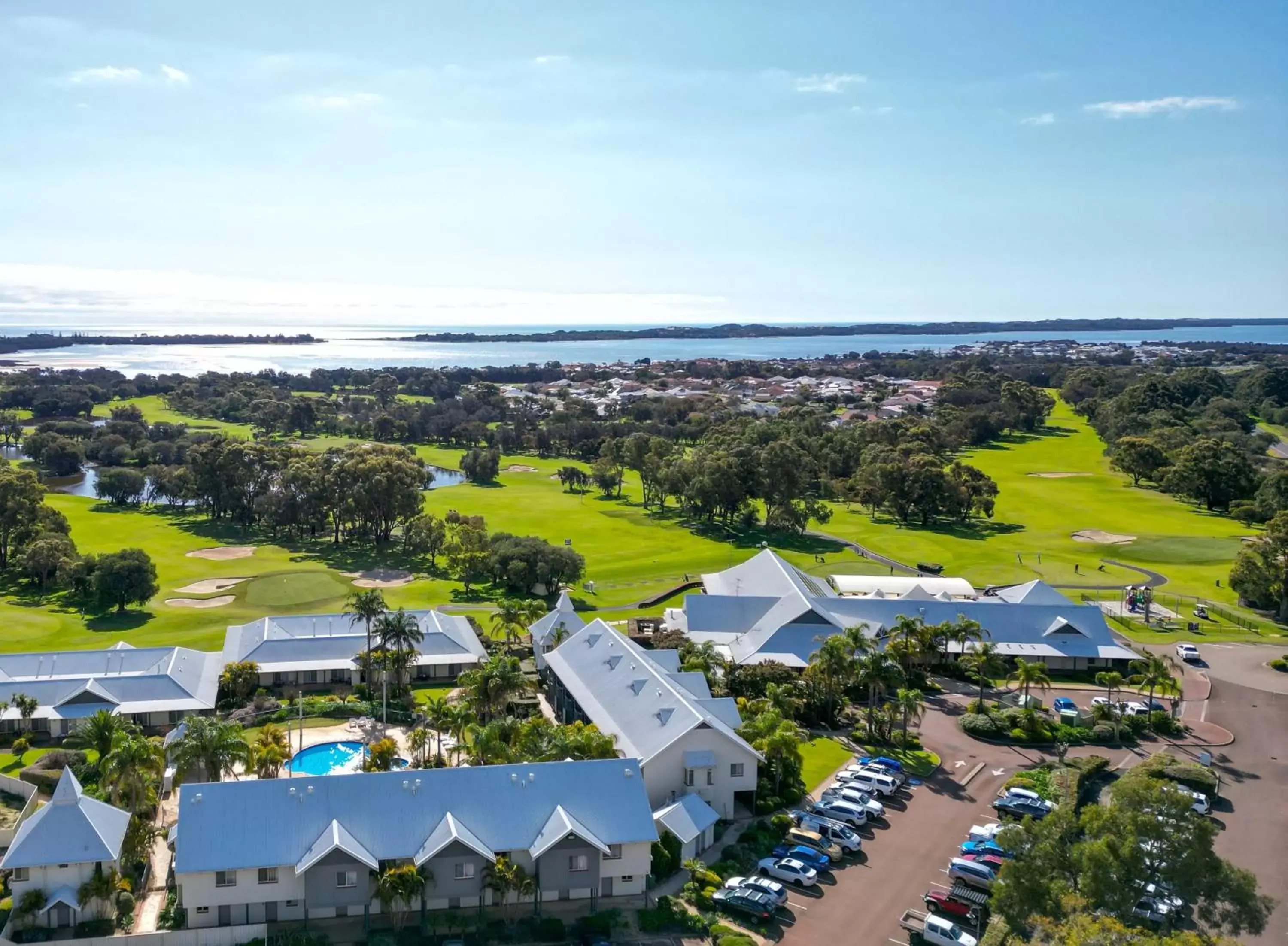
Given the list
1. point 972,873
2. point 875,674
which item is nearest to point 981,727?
point 875,674

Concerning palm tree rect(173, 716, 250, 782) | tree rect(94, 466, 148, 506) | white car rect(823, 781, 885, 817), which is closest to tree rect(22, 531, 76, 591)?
tree rect(94, 466, 148, 506)

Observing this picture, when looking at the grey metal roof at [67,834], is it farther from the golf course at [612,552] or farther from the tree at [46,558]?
the tree at [46,558]

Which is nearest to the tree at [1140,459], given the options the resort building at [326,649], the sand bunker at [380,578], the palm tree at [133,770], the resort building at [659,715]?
the sand bunker at [380,578]

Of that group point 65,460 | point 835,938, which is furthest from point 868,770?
point 65,460

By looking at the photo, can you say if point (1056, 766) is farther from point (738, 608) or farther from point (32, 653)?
point (32, 653)

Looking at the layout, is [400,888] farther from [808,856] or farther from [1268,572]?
[1268,572]
